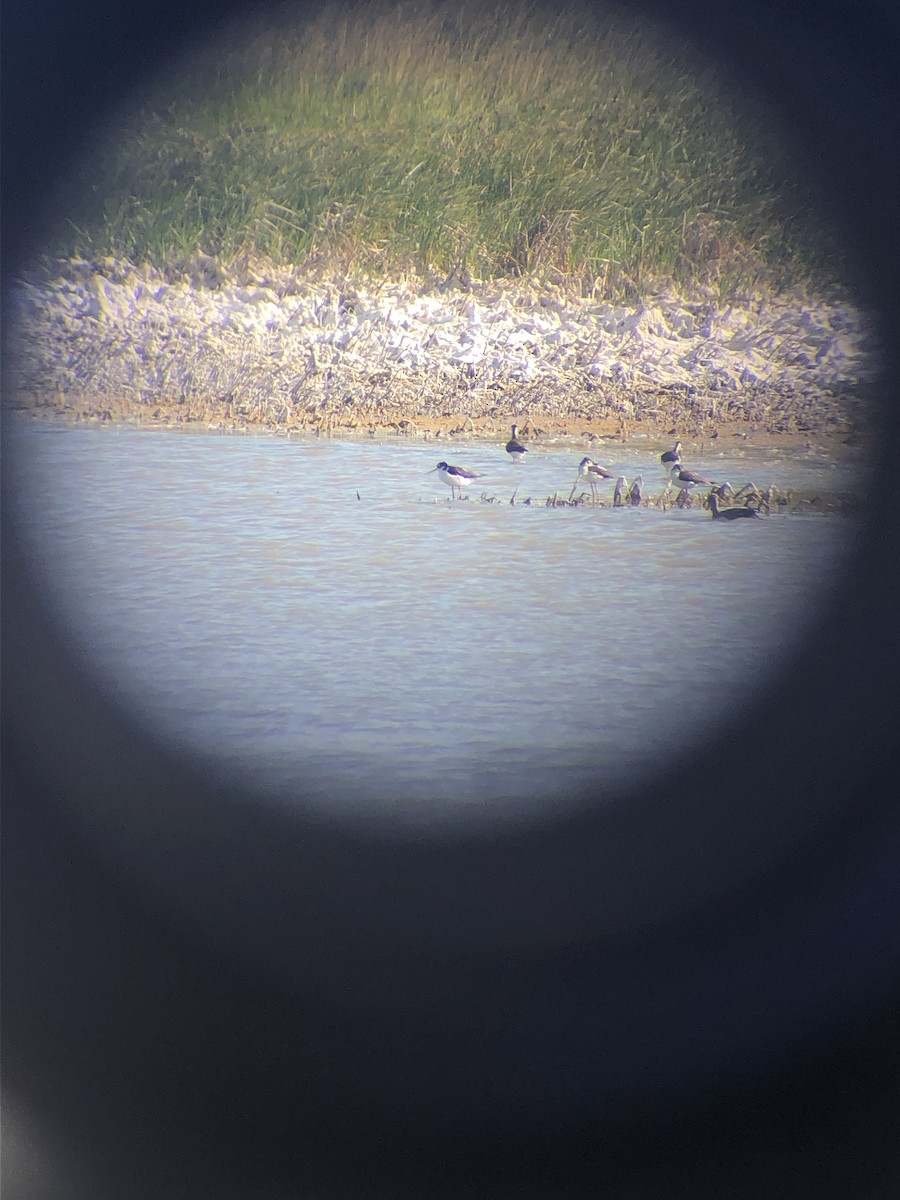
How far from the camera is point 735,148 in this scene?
3.54 meters

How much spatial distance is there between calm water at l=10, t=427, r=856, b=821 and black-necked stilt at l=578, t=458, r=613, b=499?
5 cm

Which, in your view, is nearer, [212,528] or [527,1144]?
[527,1144]

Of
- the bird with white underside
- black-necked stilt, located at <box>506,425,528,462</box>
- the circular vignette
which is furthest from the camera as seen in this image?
black-necked stilt, located at <box>506,425,528,462</box>

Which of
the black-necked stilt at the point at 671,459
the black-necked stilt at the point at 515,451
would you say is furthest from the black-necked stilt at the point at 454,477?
the black-necked stilt at the point at 671,459

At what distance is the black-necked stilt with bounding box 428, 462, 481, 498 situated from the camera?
3.53 m

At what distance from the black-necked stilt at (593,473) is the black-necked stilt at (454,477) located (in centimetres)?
38

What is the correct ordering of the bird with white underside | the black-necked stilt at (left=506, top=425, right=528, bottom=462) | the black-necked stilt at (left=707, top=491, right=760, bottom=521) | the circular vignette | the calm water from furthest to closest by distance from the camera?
1. the black-necked stilt at (left=506, top=425, right=528, bottom=462)
2. the bird with white underside
3. the black-necked stilt at (left=707, top=491, right=760, bottom=521)
4. the calm water
5. the circular vignette

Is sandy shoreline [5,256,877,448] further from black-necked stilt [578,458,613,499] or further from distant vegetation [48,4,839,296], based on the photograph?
black-necked stilt [578,458,613,499]

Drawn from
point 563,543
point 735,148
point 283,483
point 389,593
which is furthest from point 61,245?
point 735,148

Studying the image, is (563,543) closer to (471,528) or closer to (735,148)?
(471,528)

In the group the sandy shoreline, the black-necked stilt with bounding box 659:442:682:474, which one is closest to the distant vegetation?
the sandy shoreline

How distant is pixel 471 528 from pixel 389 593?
1.21ft

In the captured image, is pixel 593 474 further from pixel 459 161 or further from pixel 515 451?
pixel 459 161

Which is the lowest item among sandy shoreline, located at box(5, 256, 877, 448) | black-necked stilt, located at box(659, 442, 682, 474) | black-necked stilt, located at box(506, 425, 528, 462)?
black-necked stilt, located at box(506, 425, 528, 462)
